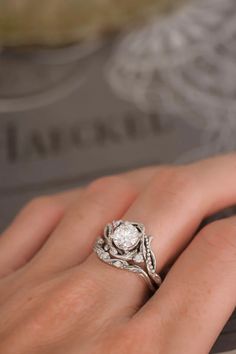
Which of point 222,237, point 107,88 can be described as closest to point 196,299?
point 222,237

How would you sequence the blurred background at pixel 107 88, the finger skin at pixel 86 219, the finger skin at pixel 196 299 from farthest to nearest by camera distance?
the blurred background at pixel 107 88
the finger skin at pixel 86 219
the finger skin at pixel 196 299

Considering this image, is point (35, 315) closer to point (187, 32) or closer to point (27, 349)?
point (27, 349)

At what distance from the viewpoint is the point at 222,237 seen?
1.99 feet

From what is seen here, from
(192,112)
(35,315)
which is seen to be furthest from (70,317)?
(192,112)

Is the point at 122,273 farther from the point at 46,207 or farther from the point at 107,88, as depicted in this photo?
the point at 107,88

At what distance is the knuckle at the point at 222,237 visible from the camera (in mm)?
590

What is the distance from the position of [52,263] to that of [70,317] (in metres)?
0.10

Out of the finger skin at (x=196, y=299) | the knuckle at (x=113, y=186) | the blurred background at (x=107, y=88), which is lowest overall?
the finger skin at (x=196, y=299)

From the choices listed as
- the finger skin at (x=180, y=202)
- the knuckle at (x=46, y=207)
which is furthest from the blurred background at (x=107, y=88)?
the finger skin at (x=180, y=202)

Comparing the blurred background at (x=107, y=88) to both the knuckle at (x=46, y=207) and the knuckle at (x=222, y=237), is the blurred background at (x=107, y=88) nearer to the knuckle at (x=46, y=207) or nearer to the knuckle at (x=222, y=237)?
the knuckle at (x=46, y=207)

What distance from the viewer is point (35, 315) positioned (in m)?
0.58

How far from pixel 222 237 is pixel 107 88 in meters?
0.45

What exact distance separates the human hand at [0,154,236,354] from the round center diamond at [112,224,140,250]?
0.07 ft

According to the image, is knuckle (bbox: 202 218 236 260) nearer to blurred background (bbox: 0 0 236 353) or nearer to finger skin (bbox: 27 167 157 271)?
finger skin (bbox: 27 167 157 271)
